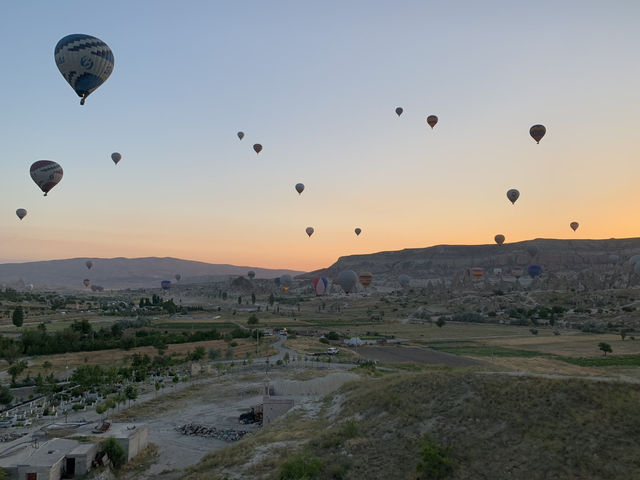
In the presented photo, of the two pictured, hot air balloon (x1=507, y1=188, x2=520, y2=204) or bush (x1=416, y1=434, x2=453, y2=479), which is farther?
hot air balloon (x1=507, y1=188, x2=520, y2=204)

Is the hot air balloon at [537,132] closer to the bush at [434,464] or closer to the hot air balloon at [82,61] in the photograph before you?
the hot air balloon at [82,61]

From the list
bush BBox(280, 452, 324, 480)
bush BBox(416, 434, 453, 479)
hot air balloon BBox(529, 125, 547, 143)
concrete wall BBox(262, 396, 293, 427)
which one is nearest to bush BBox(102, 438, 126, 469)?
concrete wall BBox(262, 396, 293, 427)

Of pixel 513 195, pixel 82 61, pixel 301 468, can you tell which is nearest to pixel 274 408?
pixel 301 468

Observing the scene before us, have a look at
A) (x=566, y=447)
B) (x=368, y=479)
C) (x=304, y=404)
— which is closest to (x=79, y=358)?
(x=304, y=404)

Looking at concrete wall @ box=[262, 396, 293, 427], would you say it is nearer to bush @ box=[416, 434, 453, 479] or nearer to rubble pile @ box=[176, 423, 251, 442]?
rubble pile @ box=[176, 423, 251, 442]

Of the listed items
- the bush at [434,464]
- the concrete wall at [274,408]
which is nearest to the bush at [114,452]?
the concrete wall at [274,408]

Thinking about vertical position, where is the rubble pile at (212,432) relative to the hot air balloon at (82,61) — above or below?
below
